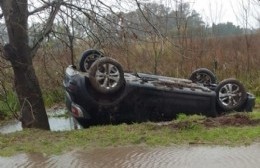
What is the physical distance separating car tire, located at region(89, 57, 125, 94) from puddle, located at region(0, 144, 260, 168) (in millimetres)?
1844

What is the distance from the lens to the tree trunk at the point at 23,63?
8422 millimetres

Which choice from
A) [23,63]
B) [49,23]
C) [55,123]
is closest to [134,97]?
[49,23]

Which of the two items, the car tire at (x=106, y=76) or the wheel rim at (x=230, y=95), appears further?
the wheel rim at (x=230, y=95)

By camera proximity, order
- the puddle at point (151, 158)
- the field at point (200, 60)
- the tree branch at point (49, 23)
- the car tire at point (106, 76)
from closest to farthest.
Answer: the puddle at point (151, 158) < the car tire at point (106, 76) < the tree branch at point (49, 23) < the field at point (200, 60)

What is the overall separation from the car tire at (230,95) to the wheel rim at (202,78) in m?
1.89

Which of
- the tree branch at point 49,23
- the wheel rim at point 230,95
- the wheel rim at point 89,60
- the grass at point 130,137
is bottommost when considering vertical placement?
the grass at point 130,137

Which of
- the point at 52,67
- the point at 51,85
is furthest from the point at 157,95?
the point at 51,85

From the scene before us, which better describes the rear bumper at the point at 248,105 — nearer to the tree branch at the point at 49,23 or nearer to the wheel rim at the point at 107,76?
the wheel rim at the point at 107,76

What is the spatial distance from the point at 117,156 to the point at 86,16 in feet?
11.1

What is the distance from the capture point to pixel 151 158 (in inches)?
225

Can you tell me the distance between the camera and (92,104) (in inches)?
313

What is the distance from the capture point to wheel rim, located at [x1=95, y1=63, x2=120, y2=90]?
7.97 meters

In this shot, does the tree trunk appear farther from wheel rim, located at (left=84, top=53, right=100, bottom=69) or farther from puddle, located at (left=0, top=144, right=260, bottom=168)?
puddle, located at (left=0, top=144, right=260, bottom=168)

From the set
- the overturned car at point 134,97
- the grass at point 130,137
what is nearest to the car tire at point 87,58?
the overturned car at point 134,97
